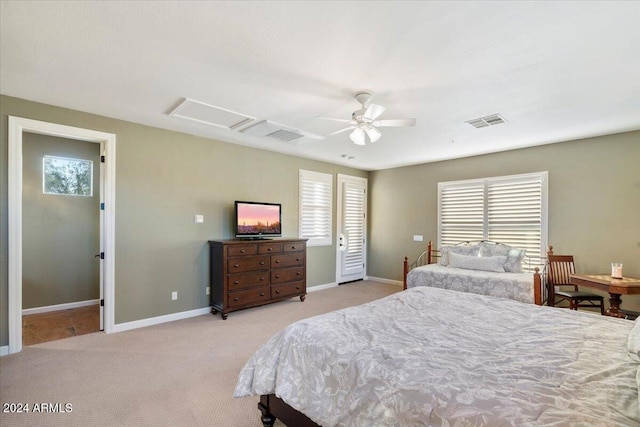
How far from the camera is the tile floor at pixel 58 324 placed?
3620mm

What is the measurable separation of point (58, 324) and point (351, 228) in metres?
5.20

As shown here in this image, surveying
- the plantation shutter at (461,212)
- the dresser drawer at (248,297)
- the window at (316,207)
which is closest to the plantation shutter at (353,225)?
the window at (316,207)

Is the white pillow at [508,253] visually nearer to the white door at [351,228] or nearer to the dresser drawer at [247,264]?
the white door at [351,228]

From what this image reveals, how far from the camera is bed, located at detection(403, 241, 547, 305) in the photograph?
156 inches

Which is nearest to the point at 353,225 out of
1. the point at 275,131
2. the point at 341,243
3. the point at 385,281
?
the point at 341,243

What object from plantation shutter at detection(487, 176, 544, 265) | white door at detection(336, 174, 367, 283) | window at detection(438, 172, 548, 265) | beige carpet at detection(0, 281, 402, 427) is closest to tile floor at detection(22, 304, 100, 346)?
beige carpet at detection(0, 281, 402, 427)

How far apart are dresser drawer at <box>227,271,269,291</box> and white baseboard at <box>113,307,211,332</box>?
2.22 ft

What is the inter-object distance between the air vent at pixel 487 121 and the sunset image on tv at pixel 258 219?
3.22 meters

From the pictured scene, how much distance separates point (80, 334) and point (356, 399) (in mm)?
3903

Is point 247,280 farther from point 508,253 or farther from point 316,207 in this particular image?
A: point 508,253

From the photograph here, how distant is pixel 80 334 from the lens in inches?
145

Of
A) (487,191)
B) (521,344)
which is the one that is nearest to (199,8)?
(521,344)

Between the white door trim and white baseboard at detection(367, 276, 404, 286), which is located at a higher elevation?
the white door trim

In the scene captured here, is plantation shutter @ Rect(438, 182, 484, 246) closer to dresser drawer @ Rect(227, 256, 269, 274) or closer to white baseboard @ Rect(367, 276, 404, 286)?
white baseboard @ Rect(367, 276, 404, 286)
